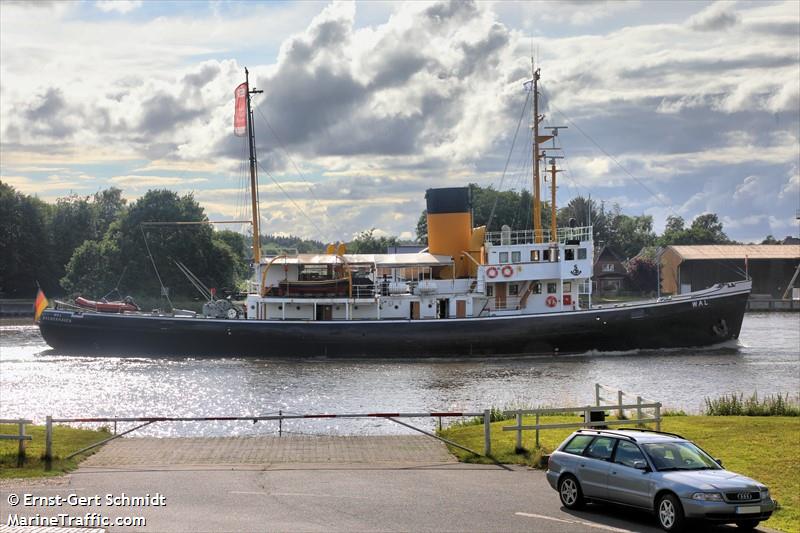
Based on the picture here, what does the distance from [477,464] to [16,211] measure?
10578 cm

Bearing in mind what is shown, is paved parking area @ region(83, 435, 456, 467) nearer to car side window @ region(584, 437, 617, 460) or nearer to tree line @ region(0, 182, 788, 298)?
car side window @ region(584, 437, 617, 460)

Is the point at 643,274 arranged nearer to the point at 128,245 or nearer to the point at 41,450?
the point at 128,245

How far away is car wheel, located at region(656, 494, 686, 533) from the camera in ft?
46.9

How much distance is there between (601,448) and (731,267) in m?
101

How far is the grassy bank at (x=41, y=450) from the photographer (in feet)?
65.2

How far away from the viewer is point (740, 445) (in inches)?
872

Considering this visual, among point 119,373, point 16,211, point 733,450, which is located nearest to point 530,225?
point 16,211

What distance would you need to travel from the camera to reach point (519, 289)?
57.8 meters

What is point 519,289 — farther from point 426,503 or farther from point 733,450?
point 426,503

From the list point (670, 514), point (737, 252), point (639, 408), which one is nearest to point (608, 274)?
point (737, 252)

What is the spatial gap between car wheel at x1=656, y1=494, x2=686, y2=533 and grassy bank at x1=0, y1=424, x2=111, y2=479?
12358 mm

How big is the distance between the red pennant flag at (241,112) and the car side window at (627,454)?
46839mm

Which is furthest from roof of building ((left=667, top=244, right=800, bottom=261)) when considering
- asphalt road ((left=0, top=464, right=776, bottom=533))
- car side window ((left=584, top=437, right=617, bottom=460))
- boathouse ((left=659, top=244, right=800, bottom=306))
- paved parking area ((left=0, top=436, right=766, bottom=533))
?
car side window ((left=584, top=437, right=617, bottom=460))

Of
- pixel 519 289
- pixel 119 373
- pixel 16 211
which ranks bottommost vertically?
pixel 119 373
